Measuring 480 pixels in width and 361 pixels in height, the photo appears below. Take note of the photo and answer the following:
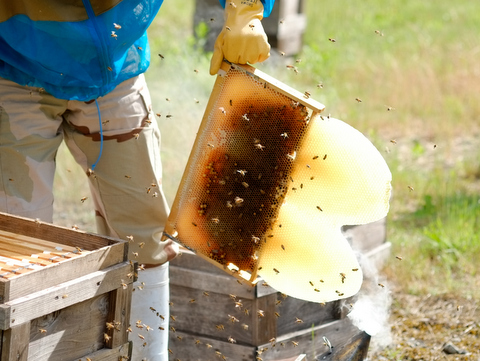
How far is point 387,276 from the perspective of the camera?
3.57 metres

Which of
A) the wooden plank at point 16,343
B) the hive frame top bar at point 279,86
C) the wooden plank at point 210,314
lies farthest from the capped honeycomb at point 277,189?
the wooden plank at point 16,343

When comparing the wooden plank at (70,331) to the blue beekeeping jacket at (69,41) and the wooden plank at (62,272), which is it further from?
the blue beekeeping jacket at (69,41)

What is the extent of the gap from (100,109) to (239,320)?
919 millimetres

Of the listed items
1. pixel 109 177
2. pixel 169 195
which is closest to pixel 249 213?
pixel 109 177

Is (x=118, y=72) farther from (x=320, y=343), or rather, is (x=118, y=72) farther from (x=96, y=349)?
(x=320, y=343)

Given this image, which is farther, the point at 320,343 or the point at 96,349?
the point at 320,343

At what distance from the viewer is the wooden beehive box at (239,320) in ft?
8.20

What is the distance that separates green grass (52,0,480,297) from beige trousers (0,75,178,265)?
3.66 ft

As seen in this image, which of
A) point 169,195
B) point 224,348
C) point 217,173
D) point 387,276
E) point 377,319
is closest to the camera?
point 217,173

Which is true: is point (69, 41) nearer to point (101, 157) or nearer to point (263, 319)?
point (101, 157)

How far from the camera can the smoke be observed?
2.59m

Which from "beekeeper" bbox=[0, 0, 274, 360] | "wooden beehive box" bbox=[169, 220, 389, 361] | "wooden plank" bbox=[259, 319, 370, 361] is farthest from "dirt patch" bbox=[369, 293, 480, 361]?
"beekeeper" bbox=[0, 0, 274, 360]

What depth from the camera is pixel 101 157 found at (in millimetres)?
2281

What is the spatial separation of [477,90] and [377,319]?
4639 millimetres
